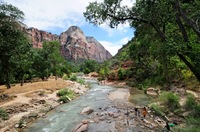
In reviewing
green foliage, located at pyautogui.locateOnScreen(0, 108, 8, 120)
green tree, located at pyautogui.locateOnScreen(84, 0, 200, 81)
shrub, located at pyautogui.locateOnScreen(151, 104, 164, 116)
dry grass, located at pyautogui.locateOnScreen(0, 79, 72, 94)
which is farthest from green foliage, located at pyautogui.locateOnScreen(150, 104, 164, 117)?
dry grass, located at pyautogui.locateOnScreen(0, 79, 72, 94)

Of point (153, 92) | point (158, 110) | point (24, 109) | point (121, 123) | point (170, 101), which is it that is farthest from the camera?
point (153, 92)

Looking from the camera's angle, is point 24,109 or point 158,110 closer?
point 158,110

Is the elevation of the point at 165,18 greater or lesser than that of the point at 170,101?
greater

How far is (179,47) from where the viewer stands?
27.7 ft

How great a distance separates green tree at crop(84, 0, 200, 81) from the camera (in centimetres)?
891

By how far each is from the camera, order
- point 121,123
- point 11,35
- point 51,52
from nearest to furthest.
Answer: point 121,123 < point 11,35 < point 51,52

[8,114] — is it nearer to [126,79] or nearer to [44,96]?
[44,96]

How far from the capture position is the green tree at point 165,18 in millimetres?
8914

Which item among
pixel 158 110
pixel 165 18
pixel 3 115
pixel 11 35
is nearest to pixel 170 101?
pixel 158 110

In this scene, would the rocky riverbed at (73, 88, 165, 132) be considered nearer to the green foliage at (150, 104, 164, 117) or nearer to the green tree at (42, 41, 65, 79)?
the green foliage at (150, 104, 164, 117)

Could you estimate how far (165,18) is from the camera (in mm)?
10320

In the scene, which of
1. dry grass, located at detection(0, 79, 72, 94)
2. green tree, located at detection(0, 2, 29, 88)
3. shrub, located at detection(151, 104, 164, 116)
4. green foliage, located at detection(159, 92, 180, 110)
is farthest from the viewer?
dry grass, located at detection(0, 79, 72, 94)

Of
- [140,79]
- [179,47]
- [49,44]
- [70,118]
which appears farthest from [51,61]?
[179,47]

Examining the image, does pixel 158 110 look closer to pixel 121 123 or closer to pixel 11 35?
pixel 121 123
